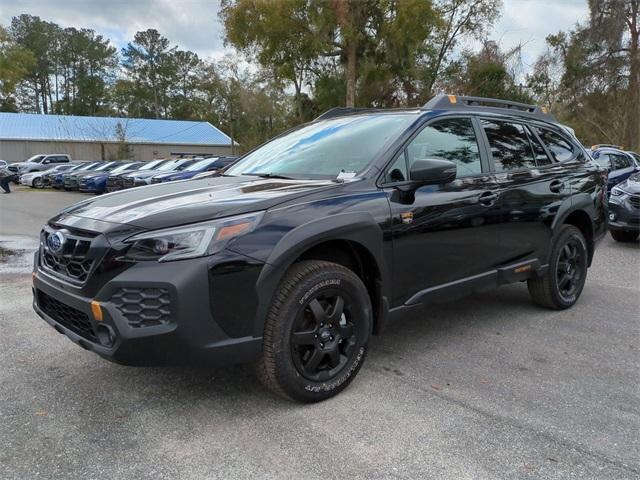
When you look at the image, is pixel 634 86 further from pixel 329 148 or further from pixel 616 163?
pixel 329 148

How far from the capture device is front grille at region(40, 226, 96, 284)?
2.85 meters

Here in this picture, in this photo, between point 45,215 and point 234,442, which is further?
point 45,215

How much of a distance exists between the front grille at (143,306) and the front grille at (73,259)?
0.94 ft

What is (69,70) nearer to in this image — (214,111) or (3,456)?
(214,111)

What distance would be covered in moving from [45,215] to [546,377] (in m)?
13.8

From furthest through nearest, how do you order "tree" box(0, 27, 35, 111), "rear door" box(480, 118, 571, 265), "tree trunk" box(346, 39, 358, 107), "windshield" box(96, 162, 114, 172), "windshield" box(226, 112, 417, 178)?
"tree" box(0, 27, 35, 111) < "tree trunk" box(346, 39, 358, 107) < "windshield" box(96, 162, 114, 172) < "rear door" box(480, 118, 571, 265) < "windshield" box(226, 112, 417, 178)

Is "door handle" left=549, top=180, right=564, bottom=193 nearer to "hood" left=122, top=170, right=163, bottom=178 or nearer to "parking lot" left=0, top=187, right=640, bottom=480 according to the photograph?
"parking lot" left=0, top=187, right=640, bottom=480

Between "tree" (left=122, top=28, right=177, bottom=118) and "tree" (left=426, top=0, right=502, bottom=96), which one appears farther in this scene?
"tree" (left=122, top=28, right=177, bottom=118)

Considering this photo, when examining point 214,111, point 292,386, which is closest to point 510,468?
point 292,386

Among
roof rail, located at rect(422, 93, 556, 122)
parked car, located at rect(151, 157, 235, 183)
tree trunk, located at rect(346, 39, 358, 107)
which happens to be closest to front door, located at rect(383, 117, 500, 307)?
roof rail, located at rect(422, 93, 556, 122)

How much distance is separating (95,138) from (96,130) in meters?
0.77

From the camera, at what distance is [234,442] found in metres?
2.80

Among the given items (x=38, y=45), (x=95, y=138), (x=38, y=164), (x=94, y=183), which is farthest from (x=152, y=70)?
(x=94, y=183)

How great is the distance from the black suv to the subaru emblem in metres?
0.02
